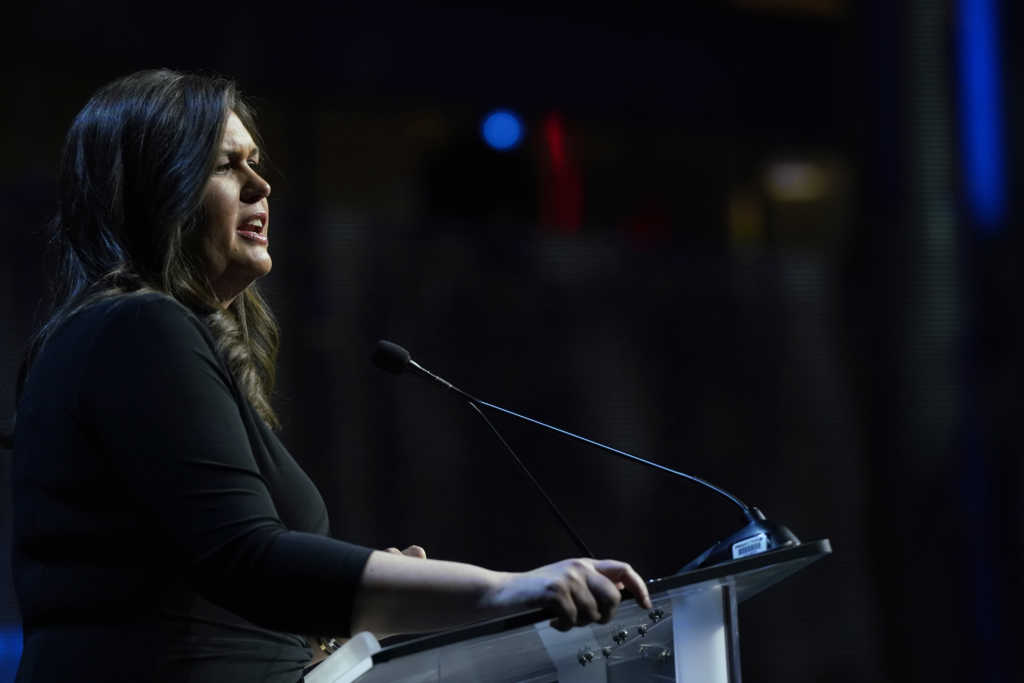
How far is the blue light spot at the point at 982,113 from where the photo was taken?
3076 mm

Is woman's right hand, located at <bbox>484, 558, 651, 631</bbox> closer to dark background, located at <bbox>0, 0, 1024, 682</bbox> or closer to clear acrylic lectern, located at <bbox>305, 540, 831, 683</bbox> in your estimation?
clear acrylic lectern, located at <bbox>305, 540, 831, 683</bbox>

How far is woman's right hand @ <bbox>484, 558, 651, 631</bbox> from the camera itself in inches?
38.5

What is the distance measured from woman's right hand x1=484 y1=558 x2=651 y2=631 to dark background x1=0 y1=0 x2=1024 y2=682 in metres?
1.66

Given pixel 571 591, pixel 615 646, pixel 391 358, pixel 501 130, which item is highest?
pixel 501 130

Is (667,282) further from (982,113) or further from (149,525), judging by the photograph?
(149,525)

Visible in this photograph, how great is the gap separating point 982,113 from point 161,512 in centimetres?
275

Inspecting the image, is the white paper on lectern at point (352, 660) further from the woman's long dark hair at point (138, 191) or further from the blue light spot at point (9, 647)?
the blue light spot at point (9, 647)

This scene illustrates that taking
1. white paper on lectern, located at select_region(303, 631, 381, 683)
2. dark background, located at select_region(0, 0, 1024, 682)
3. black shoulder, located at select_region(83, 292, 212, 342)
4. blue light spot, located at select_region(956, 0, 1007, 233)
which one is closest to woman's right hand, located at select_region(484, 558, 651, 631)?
white paper on lectern, located at select_region(303, 631, 381, 683)

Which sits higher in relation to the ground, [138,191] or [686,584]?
[138,191]

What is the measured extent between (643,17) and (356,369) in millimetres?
1195

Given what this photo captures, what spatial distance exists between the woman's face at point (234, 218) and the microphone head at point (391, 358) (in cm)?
25

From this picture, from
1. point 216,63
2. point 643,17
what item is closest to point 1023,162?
point 643,17

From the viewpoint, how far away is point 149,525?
106 cm

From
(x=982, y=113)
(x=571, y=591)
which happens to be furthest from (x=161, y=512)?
(x=982, y=113)
